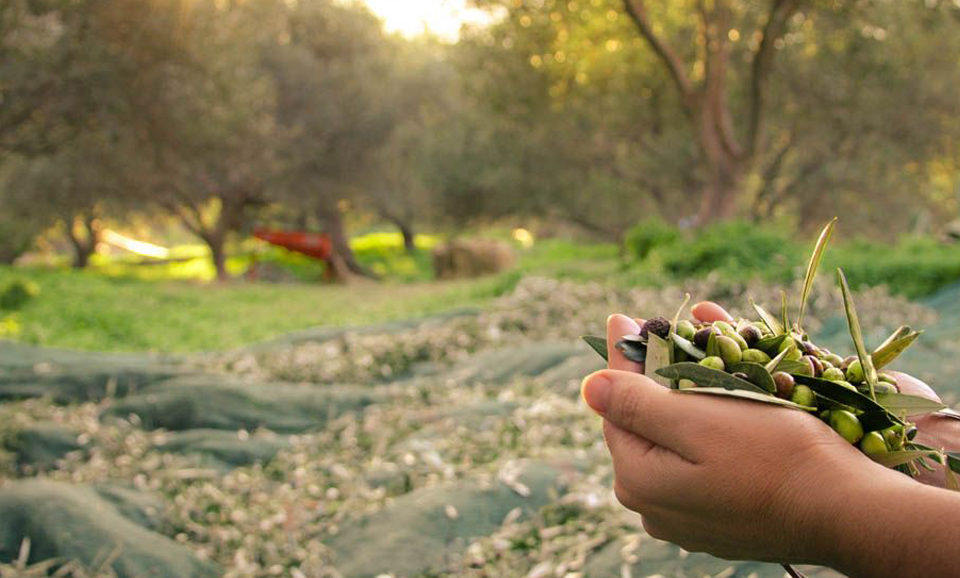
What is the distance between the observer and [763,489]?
Result: 160 cm


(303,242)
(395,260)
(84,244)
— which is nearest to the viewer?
(303,242)

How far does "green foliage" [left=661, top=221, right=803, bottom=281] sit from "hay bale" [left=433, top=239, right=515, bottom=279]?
1095 centimetres

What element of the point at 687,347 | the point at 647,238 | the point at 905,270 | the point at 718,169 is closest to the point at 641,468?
the point at 687,347

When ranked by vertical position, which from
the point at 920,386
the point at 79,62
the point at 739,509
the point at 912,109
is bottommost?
the point at 739,509

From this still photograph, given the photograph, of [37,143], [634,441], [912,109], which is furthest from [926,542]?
[912,109]

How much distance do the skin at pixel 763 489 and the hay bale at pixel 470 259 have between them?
21.9 metres

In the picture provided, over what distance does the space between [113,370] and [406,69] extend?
1976 cm

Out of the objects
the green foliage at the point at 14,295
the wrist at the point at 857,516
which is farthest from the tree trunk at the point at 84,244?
the wrist at the point at 857,516

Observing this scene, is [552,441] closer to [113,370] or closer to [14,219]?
[113,370]

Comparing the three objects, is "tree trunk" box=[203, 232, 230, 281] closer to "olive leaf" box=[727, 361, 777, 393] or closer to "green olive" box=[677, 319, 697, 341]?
"green olive" box=[677, 319, 697, 341]

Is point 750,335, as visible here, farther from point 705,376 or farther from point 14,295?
point 14,295

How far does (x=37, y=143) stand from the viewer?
9195 millimetres

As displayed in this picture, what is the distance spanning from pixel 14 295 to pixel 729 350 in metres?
15.0

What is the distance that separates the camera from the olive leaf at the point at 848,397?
1.80 meters
